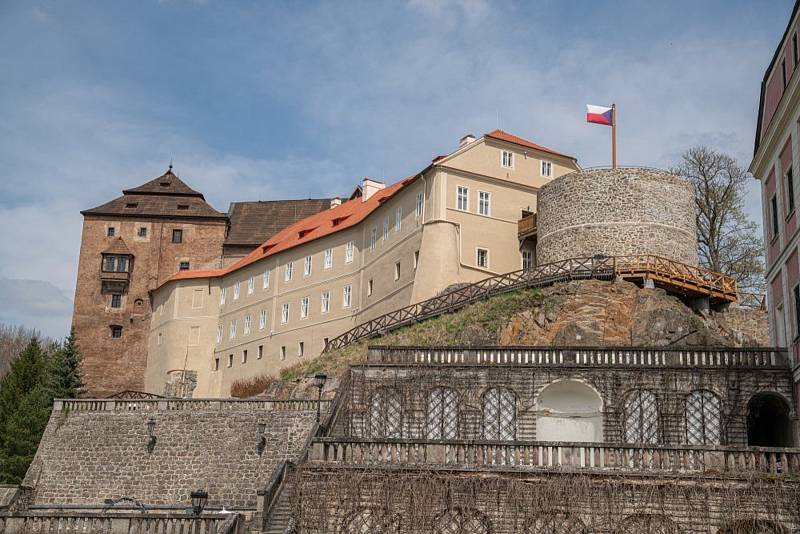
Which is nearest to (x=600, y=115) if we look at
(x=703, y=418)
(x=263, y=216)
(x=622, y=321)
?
(x=622, y=321)

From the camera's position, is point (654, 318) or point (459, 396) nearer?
point (459, 396)

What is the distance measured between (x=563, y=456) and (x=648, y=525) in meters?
2.20

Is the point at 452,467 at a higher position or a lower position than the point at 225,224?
lower

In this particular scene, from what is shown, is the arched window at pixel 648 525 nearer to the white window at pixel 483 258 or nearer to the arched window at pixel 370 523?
the arched window at pixel 370 523

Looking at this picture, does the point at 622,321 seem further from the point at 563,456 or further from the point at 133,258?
the point at 133,258

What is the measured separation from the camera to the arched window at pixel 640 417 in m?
27.1

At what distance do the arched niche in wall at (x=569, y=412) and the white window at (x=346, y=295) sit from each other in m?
29.1

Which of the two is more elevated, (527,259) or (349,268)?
(349,268)

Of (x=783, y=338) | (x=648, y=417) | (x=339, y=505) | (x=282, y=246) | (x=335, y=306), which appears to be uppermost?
(x=282, y=246)

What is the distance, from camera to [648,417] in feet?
89.7

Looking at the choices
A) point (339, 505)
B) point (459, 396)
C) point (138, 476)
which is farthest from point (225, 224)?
point (339, 505)

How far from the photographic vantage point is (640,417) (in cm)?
2738

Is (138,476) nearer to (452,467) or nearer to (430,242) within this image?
(452,467)

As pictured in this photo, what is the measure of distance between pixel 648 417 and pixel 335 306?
105ft
